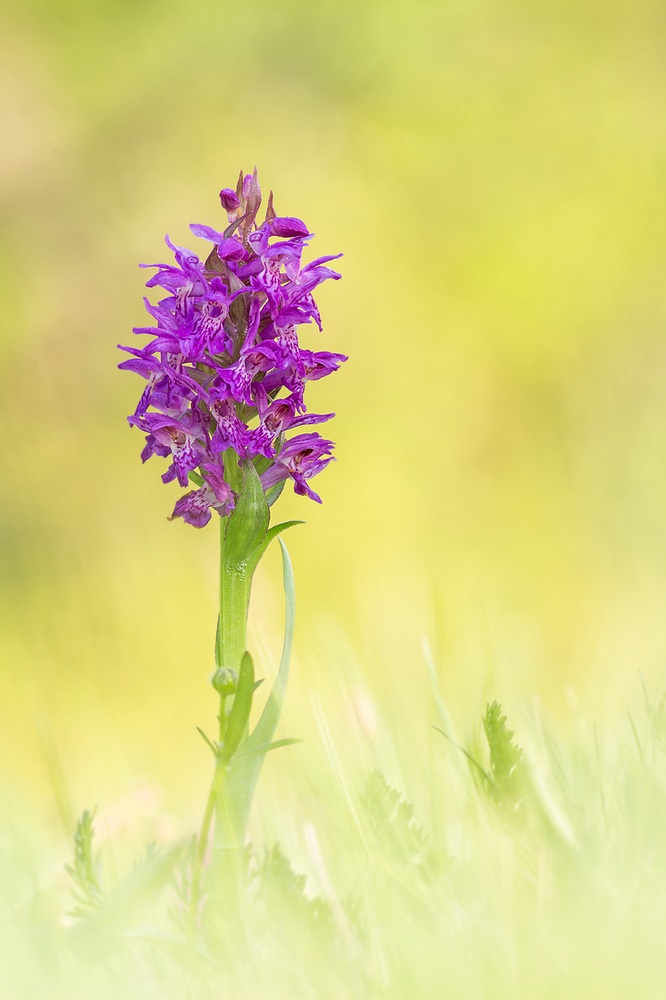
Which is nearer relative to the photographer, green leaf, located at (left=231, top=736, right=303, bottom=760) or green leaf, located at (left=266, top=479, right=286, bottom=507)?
green leaf, located at (left=231, top=736, right=303, bottom=760)

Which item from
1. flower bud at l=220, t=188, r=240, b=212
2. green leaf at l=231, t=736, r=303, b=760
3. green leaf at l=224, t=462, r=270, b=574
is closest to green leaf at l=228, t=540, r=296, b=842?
green leaf at l=231, t=736, r=303, b=760

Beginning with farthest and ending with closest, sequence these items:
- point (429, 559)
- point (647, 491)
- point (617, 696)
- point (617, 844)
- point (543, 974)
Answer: point (429, 559) → point (647, 491) → point (617, 696) → point (617, 844) → point (543, 974)

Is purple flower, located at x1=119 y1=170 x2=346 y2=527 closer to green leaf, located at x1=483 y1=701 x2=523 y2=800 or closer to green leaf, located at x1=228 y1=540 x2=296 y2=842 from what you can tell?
green leaf, located at x1=228 y1=540 x2=296 y2=842

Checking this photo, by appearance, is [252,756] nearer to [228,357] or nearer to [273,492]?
[273,492]

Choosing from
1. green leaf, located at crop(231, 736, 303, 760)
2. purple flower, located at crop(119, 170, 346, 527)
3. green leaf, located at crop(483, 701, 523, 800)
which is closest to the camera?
green leaf, located at crop(483, 701, 523, 800)

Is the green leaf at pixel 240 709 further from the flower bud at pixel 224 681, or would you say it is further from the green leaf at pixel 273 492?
the green leaf at pixel 273 492

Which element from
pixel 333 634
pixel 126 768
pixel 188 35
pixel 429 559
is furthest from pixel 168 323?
pixel 188 35

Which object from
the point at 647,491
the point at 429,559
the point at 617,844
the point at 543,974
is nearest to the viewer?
the point at 543,974

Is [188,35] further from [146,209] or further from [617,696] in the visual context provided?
[617,696]
